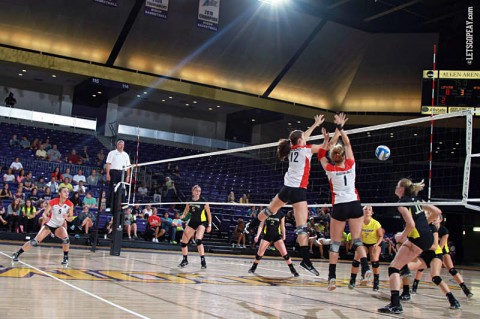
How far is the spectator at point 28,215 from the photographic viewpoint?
18391mm

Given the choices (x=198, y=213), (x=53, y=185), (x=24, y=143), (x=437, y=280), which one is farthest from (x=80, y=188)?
(x=437, y=280)

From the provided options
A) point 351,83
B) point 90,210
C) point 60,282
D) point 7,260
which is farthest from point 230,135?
point 60,282

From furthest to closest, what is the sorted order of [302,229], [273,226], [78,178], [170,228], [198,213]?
[78,178], [170,228], [273,226], [198,213], [302,229]

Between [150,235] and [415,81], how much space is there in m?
20.3

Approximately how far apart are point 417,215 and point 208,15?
19874mm

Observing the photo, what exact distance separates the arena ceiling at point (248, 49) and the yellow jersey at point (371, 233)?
1679 cm

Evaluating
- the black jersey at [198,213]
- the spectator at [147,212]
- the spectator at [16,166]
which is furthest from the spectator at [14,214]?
the black jersey at [198,213]

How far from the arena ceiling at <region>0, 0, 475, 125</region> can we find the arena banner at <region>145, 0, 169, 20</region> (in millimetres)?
2199

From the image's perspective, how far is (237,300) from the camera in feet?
23.2

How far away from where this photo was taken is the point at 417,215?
23.8ft

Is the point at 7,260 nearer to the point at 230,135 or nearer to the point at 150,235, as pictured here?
the point at 150,235

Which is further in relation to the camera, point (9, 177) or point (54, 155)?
point (54, 155)

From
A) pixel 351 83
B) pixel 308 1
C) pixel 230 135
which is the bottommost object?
pixel 230 135

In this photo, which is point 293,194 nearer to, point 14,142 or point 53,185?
point 53,185
